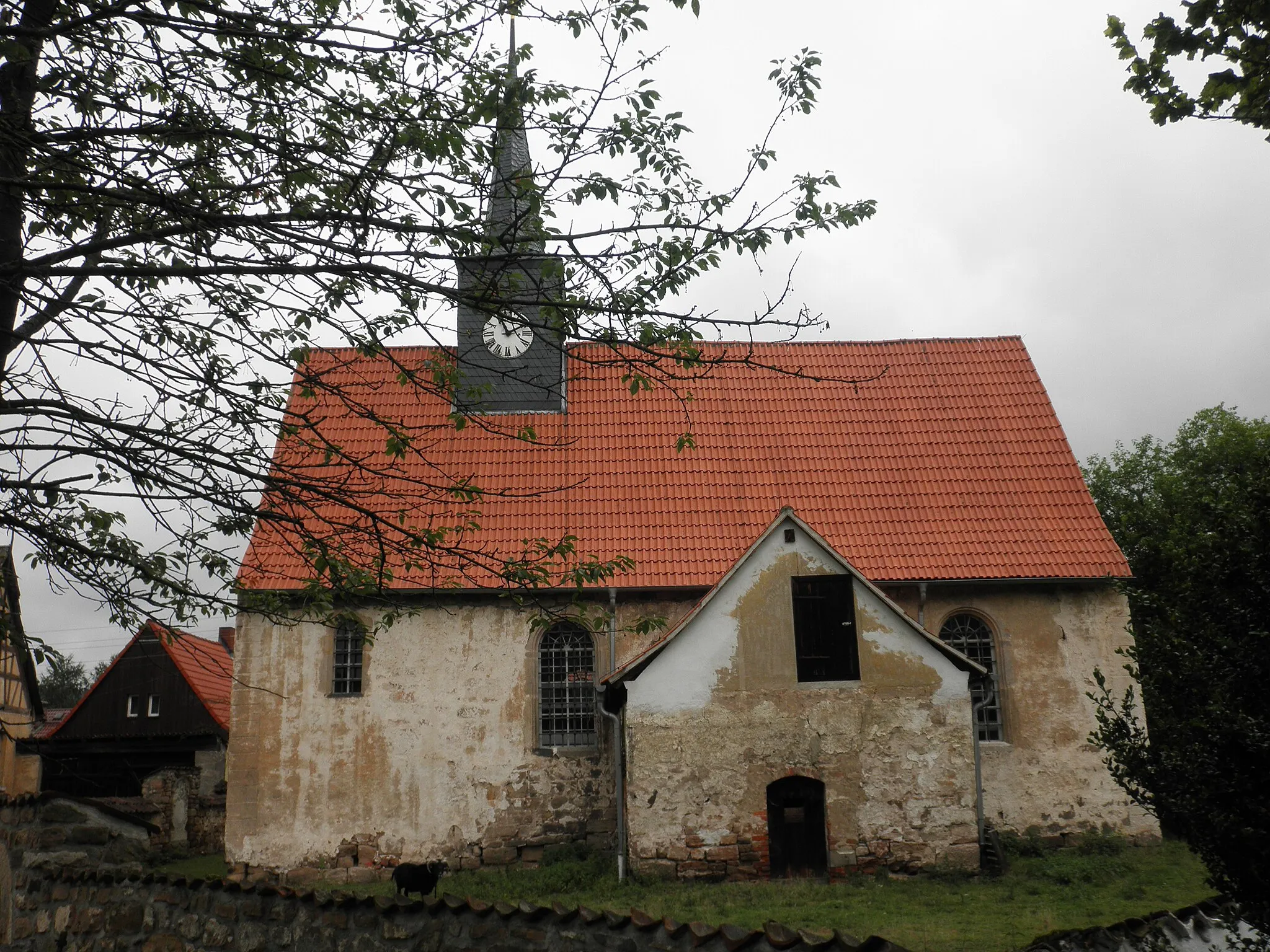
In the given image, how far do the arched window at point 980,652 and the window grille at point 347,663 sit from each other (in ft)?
29.1

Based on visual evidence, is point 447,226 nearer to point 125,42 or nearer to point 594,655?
point 125,42

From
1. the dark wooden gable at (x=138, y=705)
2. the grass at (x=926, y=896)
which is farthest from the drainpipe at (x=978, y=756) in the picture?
the dark wooden gable at (x=138, y=705)

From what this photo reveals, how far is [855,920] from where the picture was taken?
1020cm

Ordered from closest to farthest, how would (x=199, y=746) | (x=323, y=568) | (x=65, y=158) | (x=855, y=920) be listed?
(x=65, y=158)
(x=323, y=568)
(x=855, y=920)
(x=199, y=746)

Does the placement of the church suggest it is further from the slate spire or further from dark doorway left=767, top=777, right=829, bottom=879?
the slate spire

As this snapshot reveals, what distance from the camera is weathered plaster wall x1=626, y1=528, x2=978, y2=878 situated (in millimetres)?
12742

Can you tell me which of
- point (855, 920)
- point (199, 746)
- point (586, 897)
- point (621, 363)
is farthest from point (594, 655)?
point (199, 746)

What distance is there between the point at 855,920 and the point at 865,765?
9.46 feet

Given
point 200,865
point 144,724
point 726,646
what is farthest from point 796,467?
point 144,724

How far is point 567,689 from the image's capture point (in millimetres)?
15328

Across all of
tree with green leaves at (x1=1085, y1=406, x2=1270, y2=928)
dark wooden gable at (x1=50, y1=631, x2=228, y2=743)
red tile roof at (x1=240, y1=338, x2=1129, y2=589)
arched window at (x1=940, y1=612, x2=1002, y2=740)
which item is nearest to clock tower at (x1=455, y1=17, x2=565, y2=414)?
tree with green leaves at (x1=1085, y1=406, x2=1270, y2=928)

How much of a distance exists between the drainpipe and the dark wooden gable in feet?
69.1

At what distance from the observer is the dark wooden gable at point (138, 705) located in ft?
92.3

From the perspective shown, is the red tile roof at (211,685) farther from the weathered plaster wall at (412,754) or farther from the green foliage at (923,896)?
the green foliage at (923,896)
